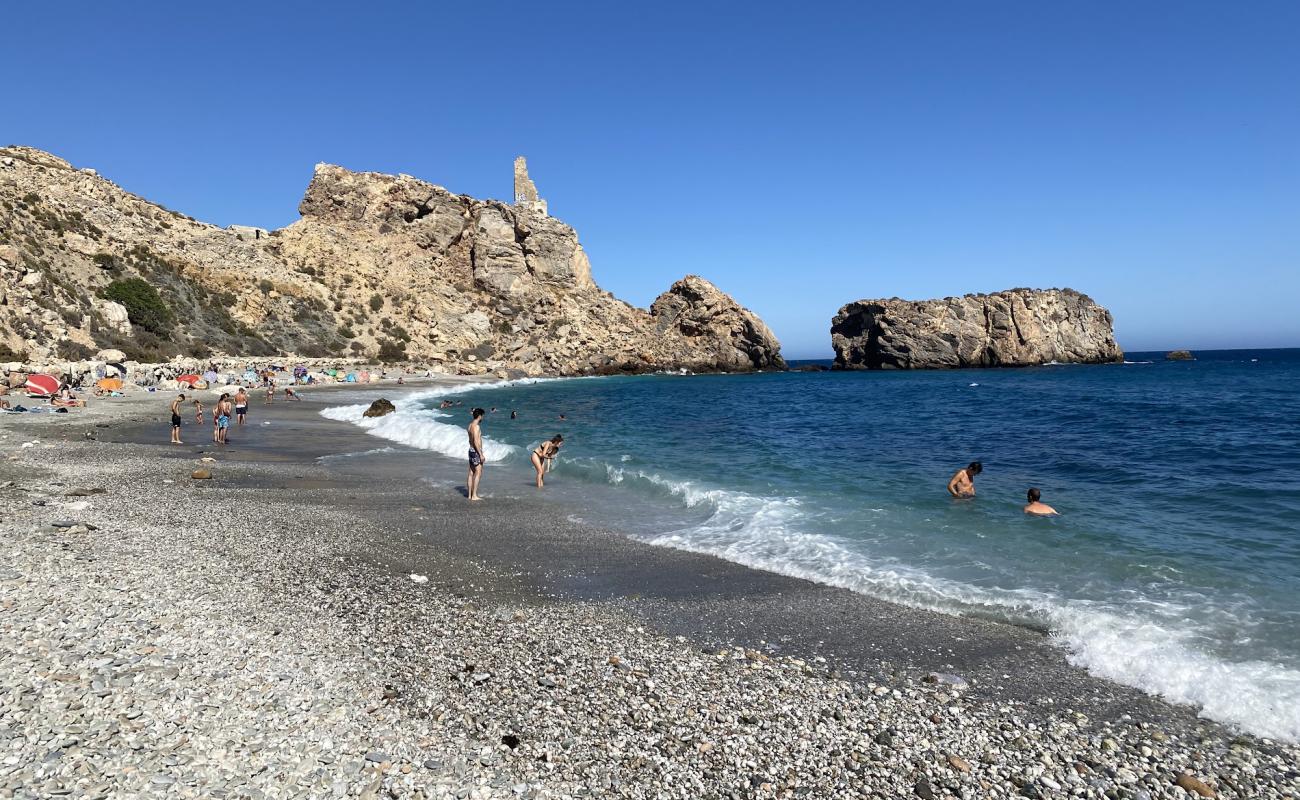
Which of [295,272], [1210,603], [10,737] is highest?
[295,272]

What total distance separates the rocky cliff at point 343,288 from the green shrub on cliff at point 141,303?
0.11 m

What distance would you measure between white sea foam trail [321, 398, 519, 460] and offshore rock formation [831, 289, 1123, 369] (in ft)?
263

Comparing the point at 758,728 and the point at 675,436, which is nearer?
the point at 758,728

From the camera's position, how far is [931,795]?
4.30 meters

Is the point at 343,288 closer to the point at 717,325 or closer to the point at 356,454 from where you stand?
the point at 717,325

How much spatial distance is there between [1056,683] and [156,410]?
1331 inches

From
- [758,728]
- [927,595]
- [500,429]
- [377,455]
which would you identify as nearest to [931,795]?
[758,728]

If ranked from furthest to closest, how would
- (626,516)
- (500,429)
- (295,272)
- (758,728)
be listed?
(295,272), (500,429), (626,516), (758,728)

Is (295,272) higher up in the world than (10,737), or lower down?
higher up

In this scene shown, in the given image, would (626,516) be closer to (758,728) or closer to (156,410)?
(758,728)

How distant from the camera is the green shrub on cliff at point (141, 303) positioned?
50.4 meters

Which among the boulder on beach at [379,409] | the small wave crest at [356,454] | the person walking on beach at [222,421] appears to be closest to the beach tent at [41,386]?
the boulder on beach at [379,409]

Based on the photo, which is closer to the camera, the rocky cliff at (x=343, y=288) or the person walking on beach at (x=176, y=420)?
the person walking on beach at (x=176, y=420)

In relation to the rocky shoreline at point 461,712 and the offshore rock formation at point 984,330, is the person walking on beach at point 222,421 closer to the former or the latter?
the rocky shoreline at point 461,712
